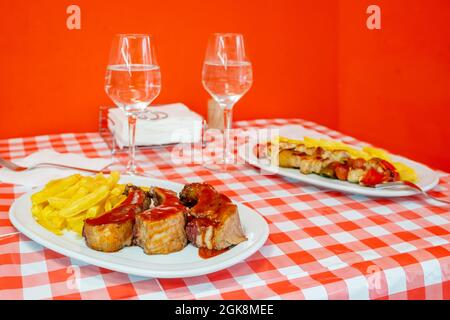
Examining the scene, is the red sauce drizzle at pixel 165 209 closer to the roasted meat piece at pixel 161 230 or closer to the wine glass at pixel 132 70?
the roasted meat piece at pixel 161 230

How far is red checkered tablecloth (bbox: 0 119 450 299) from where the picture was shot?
0.69 metres

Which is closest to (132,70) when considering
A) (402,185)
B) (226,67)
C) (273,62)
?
(226,67)

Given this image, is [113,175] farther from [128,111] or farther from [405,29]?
[405,29]

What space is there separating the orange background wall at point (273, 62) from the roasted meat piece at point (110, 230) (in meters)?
1.07

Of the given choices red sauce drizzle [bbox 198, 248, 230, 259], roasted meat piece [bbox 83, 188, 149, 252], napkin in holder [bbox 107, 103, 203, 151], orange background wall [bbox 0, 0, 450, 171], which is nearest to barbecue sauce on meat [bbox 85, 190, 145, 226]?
roasted meat piece [bbox 83, 188, 149, 252]

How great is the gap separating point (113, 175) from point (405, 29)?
1.48 metres

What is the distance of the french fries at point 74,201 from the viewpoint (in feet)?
2.65

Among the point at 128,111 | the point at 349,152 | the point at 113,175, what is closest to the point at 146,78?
the point at 128,111

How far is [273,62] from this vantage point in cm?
201

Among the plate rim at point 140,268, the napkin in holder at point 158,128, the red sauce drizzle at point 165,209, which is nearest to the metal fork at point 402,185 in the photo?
the plate rim at point 140,268

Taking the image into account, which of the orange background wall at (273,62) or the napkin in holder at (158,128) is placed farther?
the orange background wall at (273,62)

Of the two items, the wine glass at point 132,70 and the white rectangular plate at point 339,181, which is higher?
the wine glass at point 132,70

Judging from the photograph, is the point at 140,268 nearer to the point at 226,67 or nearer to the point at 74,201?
the point at 74,201

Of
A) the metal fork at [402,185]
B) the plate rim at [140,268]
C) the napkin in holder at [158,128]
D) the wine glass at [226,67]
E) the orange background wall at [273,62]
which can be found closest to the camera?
the plate rim at [140,268]
